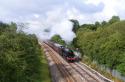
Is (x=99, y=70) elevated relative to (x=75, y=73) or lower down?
elevated

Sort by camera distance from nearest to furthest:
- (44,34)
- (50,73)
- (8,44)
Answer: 1. (8,44)
2. (50,73)
3. (44,34)

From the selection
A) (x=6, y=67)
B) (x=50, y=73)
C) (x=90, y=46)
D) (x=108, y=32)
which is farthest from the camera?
(x=90, y=46)

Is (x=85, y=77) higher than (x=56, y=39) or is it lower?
lower

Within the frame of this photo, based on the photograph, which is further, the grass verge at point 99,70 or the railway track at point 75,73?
the grass verge at point 99,70

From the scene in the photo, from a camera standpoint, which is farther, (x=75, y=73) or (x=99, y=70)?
(x=99, y=70)

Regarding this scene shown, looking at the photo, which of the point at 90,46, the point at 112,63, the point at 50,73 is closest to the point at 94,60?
the point at 90,46

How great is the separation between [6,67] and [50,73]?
26.1 metres

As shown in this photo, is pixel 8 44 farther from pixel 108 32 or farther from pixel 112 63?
pixel 108 32

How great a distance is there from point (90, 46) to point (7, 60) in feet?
150

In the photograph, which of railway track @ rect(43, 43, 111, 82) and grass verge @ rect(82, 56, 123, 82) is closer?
railway track @ rect(43, 43, 111, 82)

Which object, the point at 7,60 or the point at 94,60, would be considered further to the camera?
the point at 94,60

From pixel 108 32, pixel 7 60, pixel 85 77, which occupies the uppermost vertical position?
pixel 108 32

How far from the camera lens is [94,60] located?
67.8 m

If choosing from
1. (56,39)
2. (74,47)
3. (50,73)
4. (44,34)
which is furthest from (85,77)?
(44,34)
